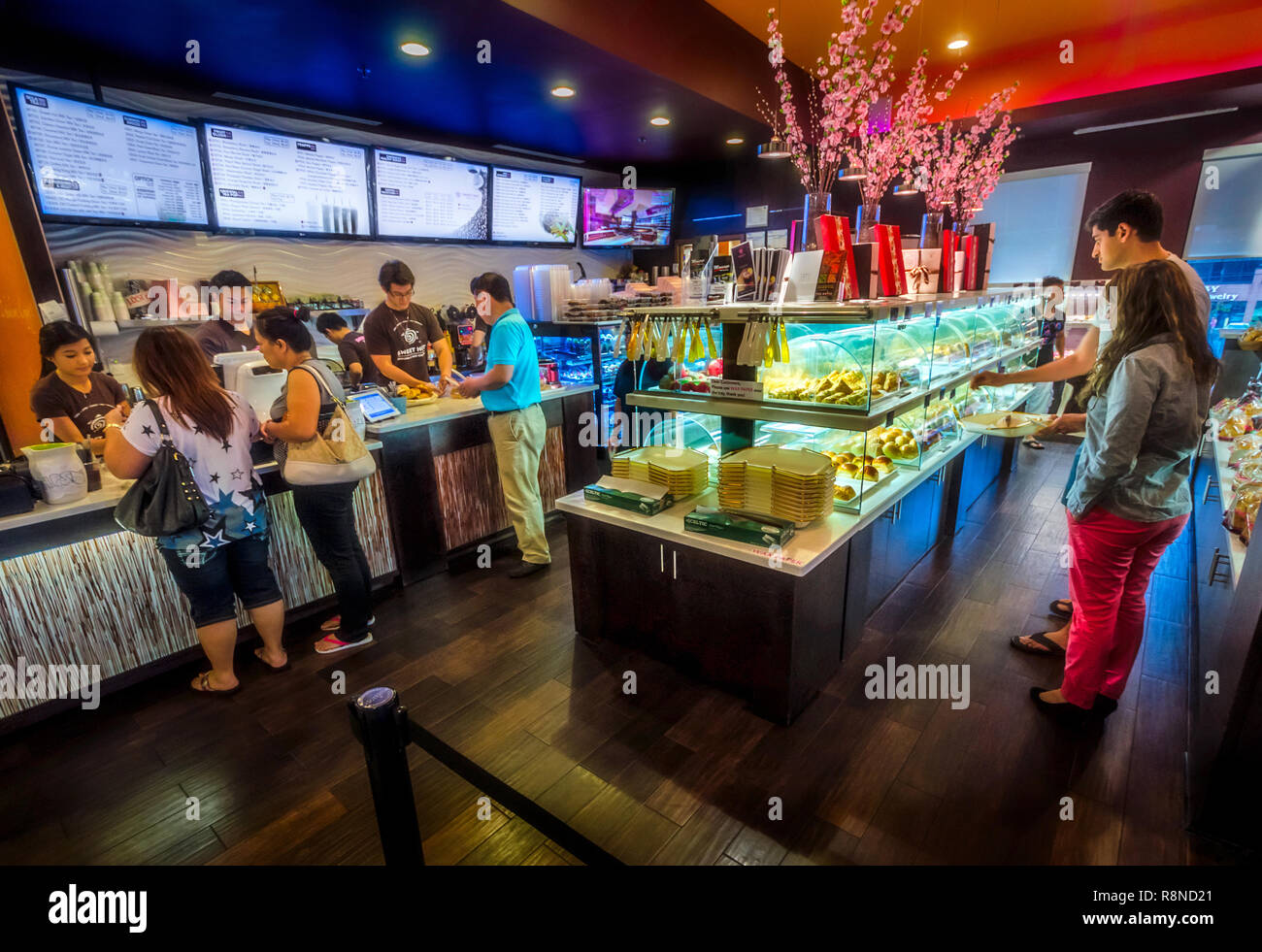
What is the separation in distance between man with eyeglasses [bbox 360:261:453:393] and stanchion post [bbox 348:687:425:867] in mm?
3614

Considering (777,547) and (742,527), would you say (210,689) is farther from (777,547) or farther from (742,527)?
Answer: (777,547)

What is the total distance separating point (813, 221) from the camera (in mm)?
2684

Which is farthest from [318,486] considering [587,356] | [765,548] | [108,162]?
[587,356]

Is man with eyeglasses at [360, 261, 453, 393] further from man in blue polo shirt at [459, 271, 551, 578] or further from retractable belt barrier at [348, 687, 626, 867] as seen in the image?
retractable belt barrier at [348, 687, 626, 867]

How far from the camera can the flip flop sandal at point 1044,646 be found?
9.93 ft

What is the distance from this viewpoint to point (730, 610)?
8.45ft

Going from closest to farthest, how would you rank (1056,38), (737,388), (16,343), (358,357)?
(737,388)
(16,343)
(358,357)
(1056,38)

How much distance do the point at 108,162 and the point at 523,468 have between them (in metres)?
3.13

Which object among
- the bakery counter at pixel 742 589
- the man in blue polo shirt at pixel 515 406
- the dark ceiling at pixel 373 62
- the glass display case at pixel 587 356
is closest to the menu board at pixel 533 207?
the dark ceiling at pixel 373 62

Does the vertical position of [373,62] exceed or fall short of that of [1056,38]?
it falls short

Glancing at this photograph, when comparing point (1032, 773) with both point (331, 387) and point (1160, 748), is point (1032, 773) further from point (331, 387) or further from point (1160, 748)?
point (331, 387)

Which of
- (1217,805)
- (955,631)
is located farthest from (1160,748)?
(955,631)

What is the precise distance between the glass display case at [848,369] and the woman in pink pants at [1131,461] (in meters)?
0.80

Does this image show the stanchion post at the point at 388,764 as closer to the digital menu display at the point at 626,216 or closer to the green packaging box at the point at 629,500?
the green packaging box at the point at 629,500
